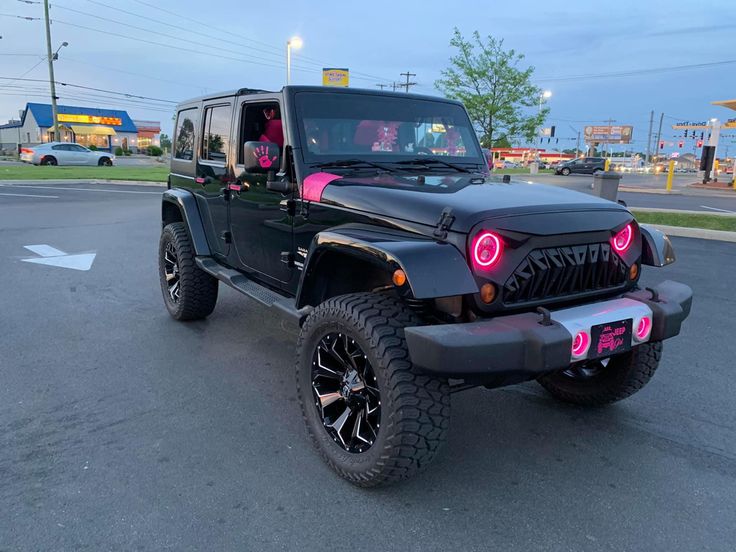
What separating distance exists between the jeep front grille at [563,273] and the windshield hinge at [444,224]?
1.19ft

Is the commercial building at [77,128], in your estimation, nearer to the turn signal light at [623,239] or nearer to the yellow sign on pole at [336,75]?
the yellow sign on pole at [336,75]

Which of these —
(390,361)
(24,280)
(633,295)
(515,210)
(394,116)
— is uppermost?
(394,116)

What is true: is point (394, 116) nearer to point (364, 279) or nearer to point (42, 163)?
point (364, 279)

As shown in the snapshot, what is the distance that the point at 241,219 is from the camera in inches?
169

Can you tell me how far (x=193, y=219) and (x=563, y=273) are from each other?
3.33 meters

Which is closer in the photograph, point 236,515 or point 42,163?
point 236,515

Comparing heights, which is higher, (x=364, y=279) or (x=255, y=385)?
(x=364, y=279)

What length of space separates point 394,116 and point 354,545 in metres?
2.72

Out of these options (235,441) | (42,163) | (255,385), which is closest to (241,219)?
(255,385)

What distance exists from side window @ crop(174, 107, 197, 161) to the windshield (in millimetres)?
1797

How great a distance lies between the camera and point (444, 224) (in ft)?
8.71

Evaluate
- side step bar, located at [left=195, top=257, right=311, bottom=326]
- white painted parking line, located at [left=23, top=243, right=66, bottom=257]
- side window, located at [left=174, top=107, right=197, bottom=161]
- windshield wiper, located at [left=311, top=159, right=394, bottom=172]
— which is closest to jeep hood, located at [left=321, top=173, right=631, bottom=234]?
windshield wiper, located at [left=311, top=159, right=394, bottom=172]

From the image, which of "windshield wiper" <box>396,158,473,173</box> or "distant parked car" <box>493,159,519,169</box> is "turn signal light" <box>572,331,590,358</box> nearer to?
"windshield wiper" <box>396,158,473,173</box>

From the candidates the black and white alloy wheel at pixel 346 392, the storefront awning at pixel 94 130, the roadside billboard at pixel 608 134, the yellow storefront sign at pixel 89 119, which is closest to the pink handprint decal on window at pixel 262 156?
the black and white alloy wheel at pixel 346 392
